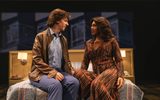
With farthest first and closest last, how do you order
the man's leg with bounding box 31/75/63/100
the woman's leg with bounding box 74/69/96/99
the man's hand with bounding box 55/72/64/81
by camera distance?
the woman's leg with bounding box 74/69/96/99 → the man's hand with bounding box 55/72/64/81 → the man's leg with bounding box 31/75/63/100

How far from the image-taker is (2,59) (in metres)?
7.79

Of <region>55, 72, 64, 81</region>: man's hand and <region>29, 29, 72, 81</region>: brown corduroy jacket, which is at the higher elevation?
<region>29, 29, 72, 81</region>: brown corduroy jacket

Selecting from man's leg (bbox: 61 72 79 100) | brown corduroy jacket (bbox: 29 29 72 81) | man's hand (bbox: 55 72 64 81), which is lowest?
man's leg (bbox: 61 72 79 100)

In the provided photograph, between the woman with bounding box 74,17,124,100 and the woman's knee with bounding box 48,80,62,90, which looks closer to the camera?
the woman's knee with bounding box 48,80,62,90

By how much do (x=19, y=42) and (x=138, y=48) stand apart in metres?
3.05

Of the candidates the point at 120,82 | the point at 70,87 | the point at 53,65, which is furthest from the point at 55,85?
the point at 120,82

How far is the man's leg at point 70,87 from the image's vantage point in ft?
10.1

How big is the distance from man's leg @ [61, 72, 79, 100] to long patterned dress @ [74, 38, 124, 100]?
0.10m

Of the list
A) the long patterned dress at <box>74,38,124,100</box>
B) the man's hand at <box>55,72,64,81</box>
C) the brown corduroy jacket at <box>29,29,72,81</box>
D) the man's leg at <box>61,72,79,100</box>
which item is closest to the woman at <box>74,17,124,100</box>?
the long patterned dress at <box>74,38,124,100</box>

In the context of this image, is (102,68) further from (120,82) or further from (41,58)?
(41,58)

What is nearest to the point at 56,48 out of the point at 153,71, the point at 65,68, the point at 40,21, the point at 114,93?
the point at 65,68

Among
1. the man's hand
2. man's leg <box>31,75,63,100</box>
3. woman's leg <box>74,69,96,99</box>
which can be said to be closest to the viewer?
man's leg <box>31,75,63,100</box>

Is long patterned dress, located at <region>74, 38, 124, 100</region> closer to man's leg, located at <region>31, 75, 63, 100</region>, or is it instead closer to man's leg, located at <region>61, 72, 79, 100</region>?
man's leg, located at <region>61, 72, 79, 100</region>

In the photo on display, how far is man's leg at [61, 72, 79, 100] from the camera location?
308 cm
